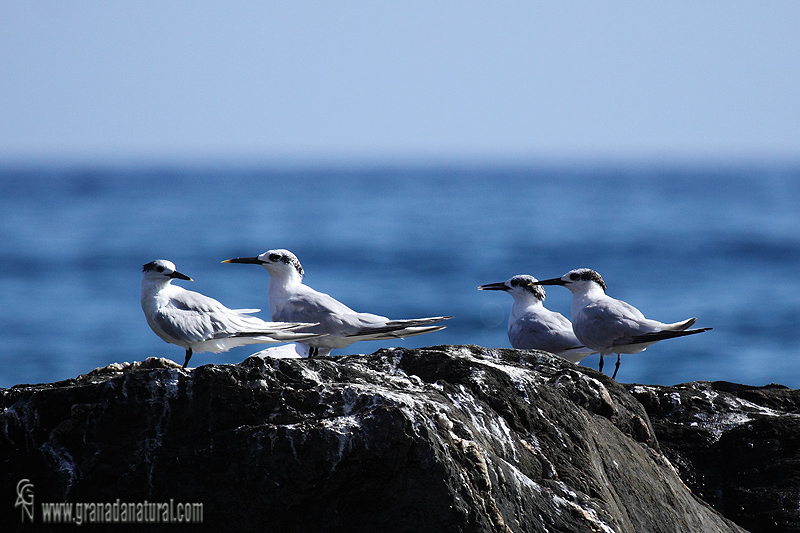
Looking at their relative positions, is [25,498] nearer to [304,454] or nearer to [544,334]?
[304,454]

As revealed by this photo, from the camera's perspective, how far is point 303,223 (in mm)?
45750

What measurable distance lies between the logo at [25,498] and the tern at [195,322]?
313cm

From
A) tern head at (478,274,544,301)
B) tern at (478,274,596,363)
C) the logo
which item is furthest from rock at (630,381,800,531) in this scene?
tern head at (478,274,544,301)

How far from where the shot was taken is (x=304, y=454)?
335cm

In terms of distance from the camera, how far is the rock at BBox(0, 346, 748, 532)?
3.34m

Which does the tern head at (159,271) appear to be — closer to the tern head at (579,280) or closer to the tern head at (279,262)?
the tern head at (279,262)

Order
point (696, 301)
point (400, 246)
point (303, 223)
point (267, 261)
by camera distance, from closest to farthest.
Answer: point (267, 261) < point (696, 301) < point (400, 246) < point (303, 223)

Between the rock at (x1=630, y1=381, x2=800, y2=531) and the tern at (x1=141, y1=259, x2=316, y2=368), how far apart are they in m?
2.58

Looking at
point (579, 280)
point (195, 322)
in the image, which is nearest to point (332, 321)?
point (195, 322)

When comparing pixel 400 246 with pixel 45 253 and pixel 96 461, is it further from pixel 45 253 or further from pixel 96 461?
pixel 96 461

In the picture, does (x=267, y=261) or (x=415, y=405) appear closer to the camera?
(x=415, y=405)

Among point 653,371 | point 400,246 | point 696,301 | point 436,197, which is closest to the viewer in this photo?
point 653,371

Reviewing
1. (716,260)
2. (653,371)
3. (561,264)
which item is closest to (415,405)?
(653,371)

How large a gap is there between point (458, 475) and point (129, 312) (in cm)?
2135
